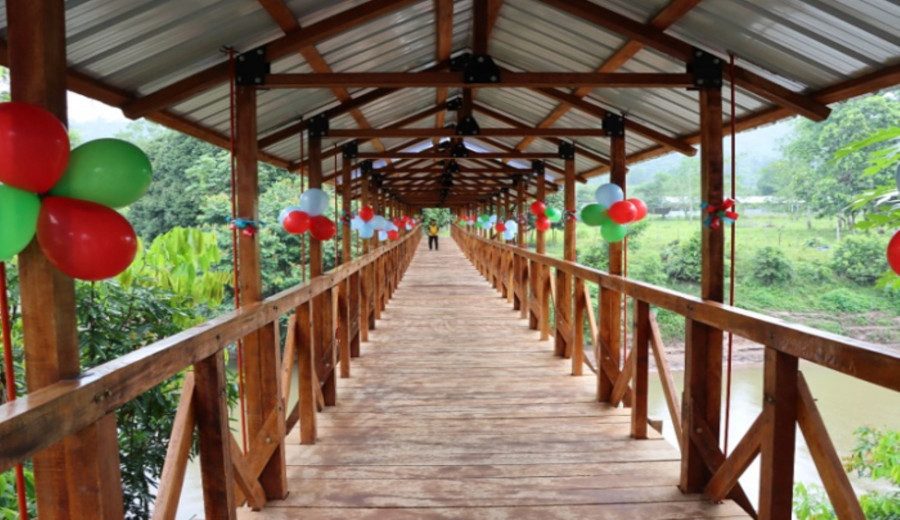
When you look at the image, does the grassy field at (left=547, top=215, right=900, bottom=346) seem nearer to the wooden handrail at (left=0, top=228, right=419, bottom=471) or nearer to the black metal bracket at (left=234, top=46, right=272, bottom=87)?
the black metal bracket at (left=234, top=46, right=272, bottom=87)

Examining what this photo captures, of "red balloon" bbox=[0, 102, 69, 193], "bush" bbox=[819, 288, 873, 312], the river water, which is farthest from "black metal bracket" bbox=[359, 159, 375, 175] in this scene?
"bush" bbox=[819, 288, 873, 312]

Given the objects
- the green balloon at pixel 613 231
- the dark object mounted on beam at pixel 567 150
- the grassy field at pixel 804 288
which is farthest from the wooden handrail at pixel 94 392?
the grassy field at pixel 804 288

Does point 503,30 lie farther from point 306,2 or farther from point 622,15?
point 306,2

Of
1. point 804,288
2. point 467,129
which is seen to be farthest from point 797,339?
point 804,288

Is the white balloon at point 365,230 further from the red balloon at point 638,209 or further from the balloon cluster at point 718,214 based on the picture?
the balloon cluster at point 718,214

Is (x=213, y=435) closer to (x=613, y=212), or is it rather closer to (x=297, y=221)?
(x=297, y=221)

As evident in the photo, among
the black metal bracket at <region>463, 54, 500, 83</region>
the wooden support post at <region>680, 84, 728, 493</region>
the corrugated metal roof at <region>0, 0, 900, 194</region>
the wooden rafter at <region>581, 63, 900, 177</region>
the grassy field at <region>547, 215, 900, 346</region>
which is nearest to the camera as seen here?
the corrugated metal roof at <region>0, 0, 900, 194</region>

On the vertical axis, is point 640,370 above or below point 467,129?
below

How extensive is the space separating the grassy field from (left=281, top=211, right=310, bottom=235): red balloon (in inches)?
927

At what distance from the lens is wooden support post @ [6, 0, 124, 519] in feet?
4.60

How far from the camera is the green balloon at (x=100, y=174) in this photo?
1419 millimetres

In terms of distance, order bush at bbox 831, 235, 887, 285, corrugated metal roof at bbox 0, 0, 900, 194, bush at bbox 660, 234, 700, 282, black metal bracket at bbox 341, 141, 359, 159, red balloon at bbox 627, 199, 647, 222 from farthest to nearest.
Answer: bush at bbox 660, 234, 700, 282 → bush at bbox 831, 235, 887, 285 → black metal bracket at bbox 341, 141, 359, 159 → red balloon at bbox 627, 199, 647, 222 → corrugated metal roof at bbox 0, 0, 900, 194

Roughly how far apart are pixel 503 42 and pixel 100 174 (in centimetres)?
355

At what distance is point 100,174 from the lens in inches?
56.3
